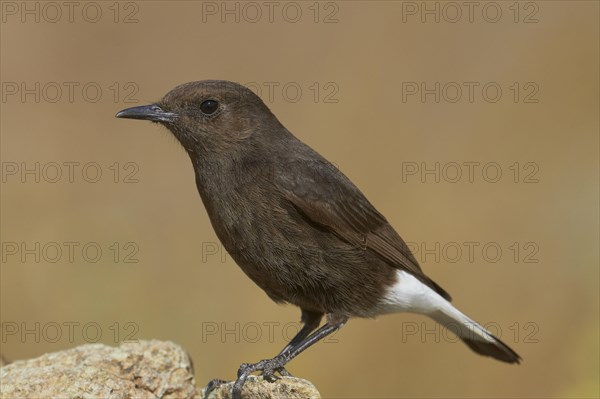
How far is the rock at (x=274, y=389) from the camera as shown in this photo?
20.9 feet

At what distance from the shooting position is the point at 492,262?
10742 mm

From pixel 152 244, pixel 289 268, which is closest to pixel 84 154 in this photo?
pixel 152 244

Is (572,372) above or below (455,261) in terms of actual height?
below

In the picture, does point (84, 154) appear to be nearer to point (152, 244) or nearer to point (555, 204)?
point (152, 244)

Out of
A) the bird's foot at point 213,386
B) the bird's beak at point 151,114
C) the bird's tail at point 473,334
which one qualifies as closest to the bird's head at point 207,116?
the bird's beak at point 151,114

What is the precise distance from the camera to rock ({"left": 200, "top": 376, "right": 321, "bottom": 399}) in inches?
251

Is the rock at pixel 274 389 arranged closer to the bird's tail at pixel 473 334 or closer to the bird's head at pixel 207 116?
the bird's head at pixel 207 116

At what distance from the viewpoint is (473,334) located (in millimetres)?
8359

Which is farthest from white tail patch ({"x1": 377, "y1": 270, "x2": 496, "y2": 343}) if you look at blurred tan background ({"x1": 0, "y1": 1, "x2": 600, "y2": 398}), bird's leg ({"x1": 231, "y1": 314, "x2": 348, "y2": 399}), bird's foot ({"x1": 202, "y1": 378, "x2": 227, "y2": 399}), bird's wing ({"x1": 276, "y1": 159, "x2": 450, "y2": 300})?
bird's foot ({"x1": 202, "y1": 378, "x2": 227, "y2": 399})

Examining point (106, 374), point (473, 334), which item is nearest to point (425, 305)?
point (473, 334)

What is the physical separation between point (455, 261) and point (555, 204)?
4.83ft

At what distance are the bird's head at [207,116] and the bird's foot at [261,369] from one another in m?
1.67

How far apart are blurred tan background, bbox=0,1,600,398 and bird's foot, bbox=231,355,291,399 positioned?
2.52 meters

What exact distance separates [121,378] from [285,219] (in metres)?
1.66
